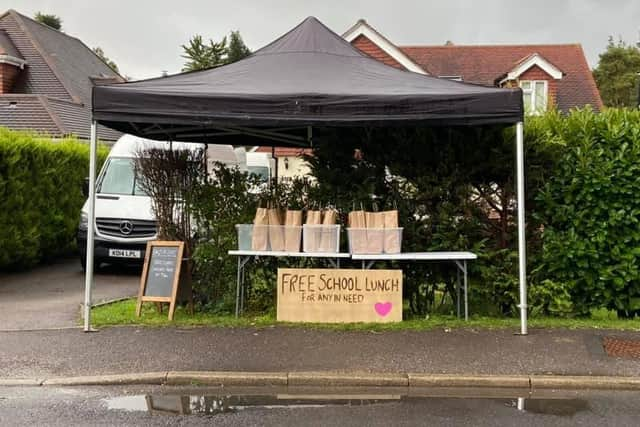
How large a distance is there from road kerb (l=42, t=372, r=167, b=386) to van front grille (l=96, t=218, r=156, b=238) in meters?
5.86

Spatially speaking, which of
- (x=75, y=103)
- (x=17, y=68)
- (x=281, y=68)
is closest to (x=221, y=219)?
(x=281, y=68)

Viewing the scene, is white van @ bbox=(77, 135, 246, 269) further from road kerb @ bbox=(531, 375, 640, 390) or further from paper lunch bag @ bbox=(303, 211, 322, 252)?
road kerb @ bbox=(531, 375, 640, 390)

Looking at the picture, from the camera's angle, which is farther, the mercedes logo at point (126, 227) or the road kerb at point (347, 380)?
the mercedes logo at point (126, 227)

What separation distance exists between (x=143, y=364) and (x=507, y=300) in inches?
176

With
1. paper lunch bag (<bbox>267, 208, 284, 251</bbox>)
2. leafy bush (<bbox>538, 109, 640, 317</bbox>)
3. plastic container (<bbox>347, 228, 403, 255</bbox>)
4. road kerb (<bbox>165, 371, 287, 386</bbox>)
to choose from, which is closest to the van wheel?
paper lunch bag (<bbox>267, 208, 284, 251</bbox>)

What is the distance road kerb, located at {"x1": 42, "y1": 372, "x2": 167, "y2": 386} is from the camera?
218 inches

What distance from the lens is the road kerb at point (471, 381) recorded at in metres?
5.59

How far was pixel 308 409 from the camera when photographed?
5043 millimetres

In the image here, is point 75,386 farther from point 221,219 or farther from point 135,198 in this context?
point 135,198

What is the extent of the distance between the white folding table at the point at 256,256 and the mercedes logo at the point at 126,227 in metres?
4.30

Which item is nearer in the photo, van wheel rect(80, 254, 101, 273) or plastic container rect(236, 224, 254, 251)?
plastic container rect(236, 224, 254, 251)

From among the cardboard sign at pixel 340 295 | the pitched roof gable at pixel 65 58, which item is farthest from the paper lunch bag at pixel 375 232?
the pitched roof gable at pixel 65 58

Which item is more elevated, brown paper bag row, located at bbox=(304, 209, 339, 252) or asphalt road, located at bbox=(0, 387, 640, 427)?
brown paper bag row, located at bbox=(304, 209, 339, 252)

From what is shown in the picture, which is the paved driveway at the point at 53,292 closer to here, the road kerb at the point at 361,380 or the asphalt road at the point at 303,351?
the asphalt road at the point at 303,351
